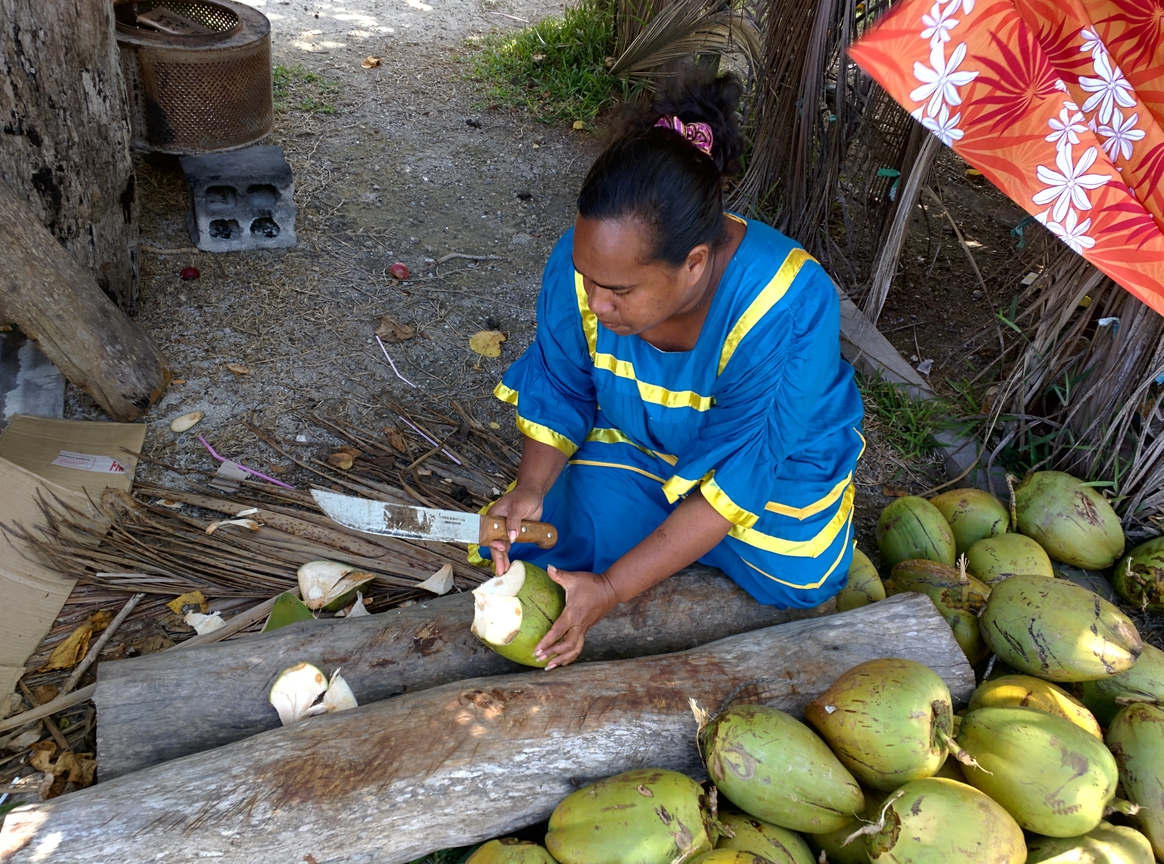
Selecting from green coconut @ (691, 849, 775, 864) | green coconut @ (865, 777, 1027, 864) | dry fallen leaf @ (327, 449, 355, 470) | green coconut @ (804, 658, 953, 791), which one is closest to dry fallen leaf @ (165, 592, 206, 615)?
dry fallen leaf @ (327, 449, 355, 470)

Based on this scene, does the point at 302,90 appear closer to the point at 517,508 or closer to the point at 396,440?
the point at 396,440

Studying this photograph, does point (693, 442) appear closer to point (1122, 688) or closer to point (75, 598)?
point (1122, 688)

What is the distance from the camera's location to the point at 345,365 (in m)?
3.31

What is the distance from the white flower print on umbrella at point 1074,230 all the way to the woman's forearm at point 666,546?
109 cm

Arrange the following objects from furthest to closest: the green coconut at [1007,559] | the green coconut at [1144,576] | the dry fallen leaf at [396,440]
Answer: the dry fallen leaf at [396,440] < the green coconut at [1144,576] < the green coconut at [1007,559]

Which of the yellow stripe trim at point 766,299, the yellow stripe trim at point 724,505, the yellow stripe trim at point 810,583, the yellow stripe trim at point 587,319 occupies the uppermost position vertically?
the yellow stripe trim at point 766,299

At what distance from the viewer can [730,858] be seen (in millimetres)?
1407

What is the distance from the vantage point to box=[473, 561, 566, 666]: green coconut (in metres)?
1.78

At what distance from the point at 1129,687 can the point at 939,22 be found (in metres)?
1.60

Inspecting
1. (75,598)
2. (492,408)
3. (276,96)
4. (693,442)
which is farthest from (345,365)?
(276,96)

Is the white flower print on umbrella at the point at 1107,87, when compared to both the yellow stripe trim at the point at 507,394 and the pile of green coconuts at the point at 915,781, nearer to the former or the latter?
the pile of green coconuts at the point at 915,781

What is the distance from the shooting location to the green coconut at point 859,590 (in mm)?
2283

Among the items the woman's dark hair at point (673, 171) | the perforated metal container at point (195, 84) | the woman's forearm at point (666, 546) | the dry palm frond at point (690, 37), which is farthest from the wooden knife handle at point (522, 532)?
the perforated metal container at point (195, 84)

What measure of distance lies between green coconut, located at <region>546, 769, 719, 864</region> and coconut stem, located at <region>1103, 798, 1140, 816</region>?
0.74m
